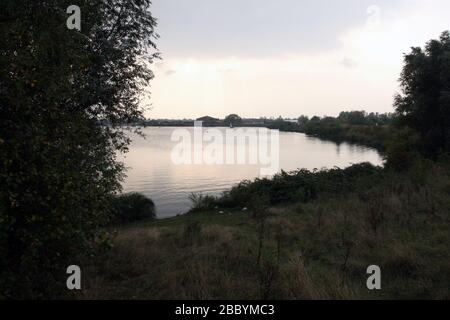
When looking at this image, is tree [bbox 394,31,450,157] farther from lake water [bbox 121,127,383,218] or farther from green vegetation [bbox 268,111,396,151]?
green vegetation [bbox 268,111,396,151]

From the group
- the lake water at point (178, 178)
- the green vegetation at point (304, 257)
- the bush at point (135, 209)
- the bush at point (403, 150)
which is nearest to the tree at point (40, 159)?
the green vegetation at point (304, 257)

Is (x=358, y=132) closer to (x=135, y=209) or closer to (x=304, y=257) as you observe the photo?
(x=135, y=209)

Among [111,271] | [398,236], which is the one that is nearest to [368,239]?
[398,236]

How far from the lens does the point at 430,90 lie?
34.8 meters

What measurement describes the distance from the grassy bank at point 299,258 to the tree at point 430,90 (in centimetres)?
2316

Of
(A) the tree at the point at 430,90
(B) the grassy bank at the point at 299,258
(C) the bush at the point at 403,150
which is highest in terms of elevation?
(A) the tree at the point at 430,90

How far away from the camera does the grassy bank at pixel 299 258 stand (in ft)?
21.5

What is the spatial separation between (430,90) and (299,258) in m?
33.2

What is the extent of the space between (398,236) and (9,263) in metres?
9.09

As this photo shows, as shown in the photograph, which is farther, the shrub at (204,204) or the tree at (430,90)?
the tree at (430,90)

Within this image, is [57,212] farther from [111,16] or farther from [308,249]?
[111,16]

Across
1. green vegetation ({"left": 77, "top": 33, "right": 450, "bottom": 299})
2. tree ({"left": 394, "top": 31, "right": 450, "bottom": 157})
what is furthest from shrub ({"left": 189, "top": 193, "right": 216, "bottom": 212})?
tree ({"left": 394, "top": 31, "right": 450, "bottom": 157})

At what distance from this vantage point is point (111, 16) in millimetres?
12953

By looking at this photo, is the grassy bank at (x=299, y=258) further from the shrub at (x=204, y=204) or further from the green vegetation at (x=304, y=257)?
the shrub at (x=204, y=204)
